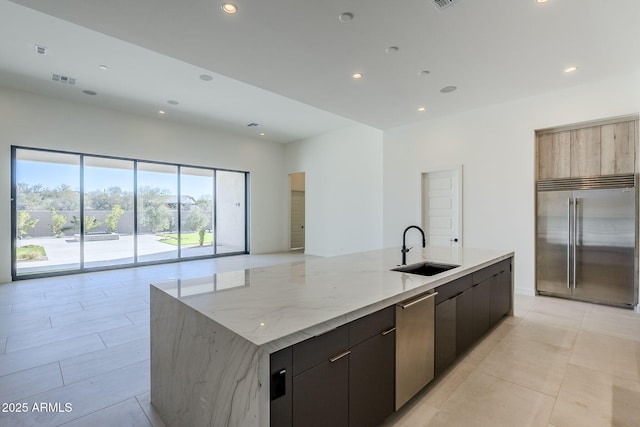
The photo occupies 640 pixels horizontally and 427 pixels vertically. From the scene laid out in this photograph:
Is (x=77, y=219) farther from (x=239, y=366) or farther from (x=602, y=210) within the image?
(x=602, y=210)

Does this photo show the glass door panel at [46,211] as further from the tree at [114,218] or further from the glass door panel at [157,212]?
the glass door panel at [157,212]

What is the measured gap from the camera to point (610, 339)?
3020 mm

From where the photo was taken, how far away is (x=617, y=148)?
4062mm

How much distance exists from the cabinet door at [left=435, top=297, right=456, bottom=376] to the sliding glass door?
7293 millimetres

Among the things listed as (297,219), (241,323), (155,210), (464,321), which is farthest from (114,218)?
Answer: (464,321)

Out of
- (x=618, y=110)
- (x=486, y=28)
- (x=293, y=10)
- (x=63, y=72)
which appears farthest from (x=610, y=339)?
(x=63, y=72)

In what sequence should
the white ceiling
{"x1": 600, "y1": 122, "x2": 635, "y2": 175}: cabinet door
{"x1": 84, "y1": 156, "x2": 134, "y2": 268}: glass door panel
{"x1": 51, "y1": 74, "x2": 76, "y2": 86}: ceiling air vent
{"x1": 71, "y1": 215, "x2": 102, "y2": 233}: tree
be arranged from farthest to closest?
{"x1": 84, "y1": 156, "x2": 134, "y2": 268}: glass door panel → {"x1": 71, "y1": 215, "x2": 102, "y2": 233}: tree → {"x1": 51, "y1": 74, "x2": 76, "y2": 86}: ceiling air vent → {"x1": 600, "y1": 122, "x2": 635, "y2": 175}: cabinet door → the white ceiling

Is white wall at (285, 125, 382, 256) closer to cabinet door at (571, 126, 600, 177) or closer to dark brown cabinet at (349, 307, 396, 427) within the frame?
cabinet door at (571, 126, 600, 177)

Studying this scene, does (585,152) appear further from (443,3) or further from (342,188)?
(342,188)

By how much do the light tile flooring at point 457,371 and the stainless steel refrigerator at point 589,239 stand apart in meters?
0.36

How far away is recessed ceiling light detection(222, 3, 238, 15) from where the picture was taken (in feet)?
8.48

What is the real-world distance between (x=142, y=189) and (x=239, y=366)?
7463 millimetres

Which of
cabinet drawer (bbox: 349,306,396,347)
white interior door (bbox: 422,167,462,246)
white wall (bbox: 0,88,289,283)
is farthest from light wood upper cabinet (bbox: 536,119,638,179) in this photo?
white wall (bbox: 0,88,289,283)

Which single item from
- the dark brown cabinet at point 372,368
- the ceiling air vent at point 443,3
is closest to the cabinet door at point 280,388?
the dark brown cabinet at point 372,368
